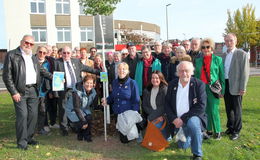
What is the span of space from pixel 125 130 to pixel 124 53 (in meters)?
2.50

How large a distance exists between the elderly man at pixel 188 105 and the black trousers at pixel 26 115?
2.68m

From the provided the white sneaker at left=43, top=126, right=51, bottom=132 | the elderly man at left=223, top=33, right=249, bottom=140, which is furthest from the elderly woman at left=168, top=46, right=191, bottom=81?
the white sneaker at left=43, top=126, right=51, bottom=132

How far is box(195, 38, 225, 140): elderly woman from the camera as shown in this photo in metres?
4.82

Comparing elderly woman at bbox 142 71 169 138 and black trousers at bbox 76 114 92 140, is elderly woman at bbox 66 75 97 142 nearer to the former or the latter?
black trousers at bbox 76 114 92 140

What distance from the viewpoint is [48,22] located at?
28.2 m

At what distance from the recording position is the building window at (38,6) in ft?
90.1

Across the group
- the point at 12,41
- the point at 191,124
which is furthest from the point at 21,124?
the point at 12,41

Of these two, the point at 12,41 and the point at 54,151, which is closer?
the point at 54,151

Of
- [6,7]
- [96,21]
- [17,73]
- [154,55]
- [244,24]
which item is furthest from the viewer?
[244,24]

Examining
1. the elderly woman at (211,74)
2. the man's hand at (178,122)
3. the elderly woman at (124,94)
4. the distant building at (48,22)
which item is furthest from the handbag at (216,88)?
the distant building at (48,22)

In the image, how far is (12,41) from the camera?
26984 mm

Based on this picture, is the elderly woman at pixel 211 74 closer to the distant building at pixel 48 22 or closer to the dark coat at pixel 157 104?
the dark coat at pixel 157 104

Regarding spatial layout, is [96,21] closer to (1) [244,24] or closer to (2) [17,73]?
(2) [17,73]

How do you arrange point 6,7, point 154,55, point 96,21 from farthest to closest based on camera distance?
point 6,7, point 154,55, point 96,21
